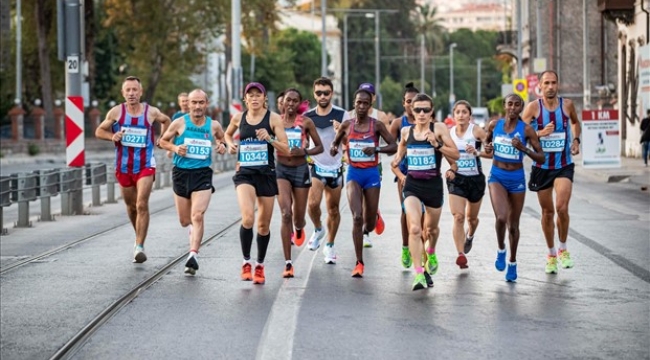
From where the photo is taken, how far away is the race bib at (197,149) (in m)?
14.5

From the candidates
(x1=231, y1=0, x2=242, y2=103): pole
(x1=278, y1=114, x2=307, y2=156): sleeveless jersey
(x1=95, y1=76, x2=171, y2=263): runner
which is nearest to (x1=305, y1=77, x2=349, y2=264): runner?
(x1=278, y1=114, x2=307, y2=156): sleeveless jersey

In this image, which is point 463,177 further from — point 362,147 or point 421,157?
point 421,157

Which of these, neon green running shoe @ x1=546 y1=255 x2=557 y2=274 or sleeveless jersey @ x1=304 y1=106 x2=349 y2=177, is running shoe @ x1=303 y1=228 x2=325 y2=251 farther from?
neon green running shoe @ x1=546 y1=255 x2=557 y2=274

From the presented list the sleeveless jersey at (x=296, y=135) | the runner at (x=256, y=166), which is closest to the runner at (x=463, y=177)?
the sleeveless jersey at (x=296, y=135)

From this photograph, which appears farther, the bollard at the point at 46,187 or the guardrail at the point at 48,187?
the bollard at the point at 46,187

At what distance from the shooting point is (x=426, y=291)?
12609 mm

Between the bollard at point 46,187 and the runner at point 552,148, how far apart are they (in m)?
9.95

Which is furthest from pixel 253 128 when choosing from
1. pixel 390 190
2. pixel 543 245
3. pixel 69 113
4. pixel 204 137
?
pixel 390 190

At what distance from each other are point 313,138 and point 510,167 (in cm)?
191

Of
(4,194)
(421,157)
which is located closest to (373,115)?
(421,157)

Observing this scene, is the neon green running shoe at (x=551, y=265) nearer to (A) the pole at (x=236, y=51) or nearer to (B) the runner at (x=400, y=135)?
(B) the runner at (x=400, y=135)

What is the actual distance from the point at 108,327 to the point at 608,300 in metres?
4.11

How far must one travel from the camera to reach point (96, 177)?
86.7 feet

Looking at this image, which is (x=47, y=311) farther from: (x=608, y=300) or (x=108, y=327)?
(x=608, y=300)
